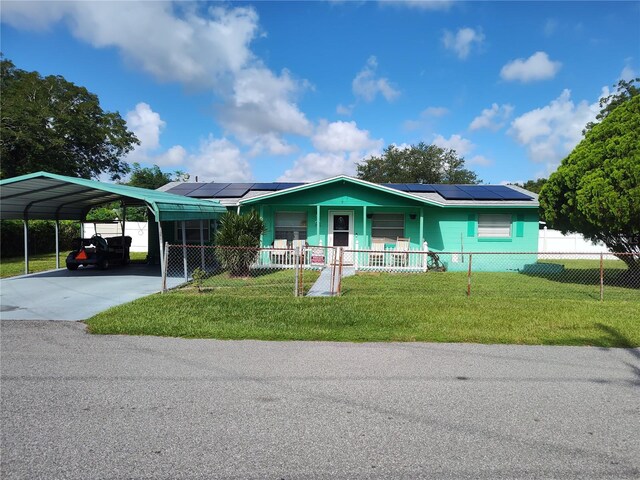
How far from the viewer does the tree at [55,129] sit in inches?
1029

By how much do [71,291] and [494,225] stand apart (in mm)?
14684

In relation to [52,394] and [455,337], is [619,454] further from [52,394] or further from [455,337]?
[52,394]

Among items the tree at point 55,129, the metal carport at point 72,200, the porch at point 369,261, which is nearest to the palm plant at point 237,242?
the metal carport at point 72,200

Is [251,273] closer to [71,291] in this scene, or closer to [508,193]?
[71,291]

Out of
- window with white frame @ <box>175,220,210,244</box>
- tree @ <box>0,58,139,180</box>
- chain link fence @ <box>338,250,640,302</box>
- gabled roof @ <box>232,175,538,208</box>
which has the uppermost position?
tree @ <box>0,58,139,180</box>

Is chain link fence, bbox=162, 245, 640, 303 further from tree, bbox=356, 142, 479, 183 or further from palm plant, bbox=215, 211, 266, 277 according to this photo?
tree, bbox=356, 142, 479, 183

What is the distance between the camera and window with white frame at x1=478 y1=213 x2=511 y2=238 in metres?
16.8

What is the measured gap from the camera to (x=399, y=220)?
17172 mm

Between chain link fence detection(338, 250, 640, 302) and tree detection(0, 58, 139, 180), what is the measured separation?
22.9 m

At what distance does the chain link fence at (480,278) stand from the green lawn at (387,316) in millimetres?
158

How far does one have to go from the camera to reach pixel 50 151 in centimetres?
2798

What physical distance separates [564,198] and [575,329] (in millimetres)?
7226

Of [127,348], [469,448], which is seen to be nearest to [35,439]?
[127,348]

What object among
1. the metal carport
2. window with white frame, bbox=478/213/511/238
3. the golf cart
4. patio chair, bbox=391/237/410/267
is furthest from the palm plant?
window with white frame, bbox=478/213/511/238
